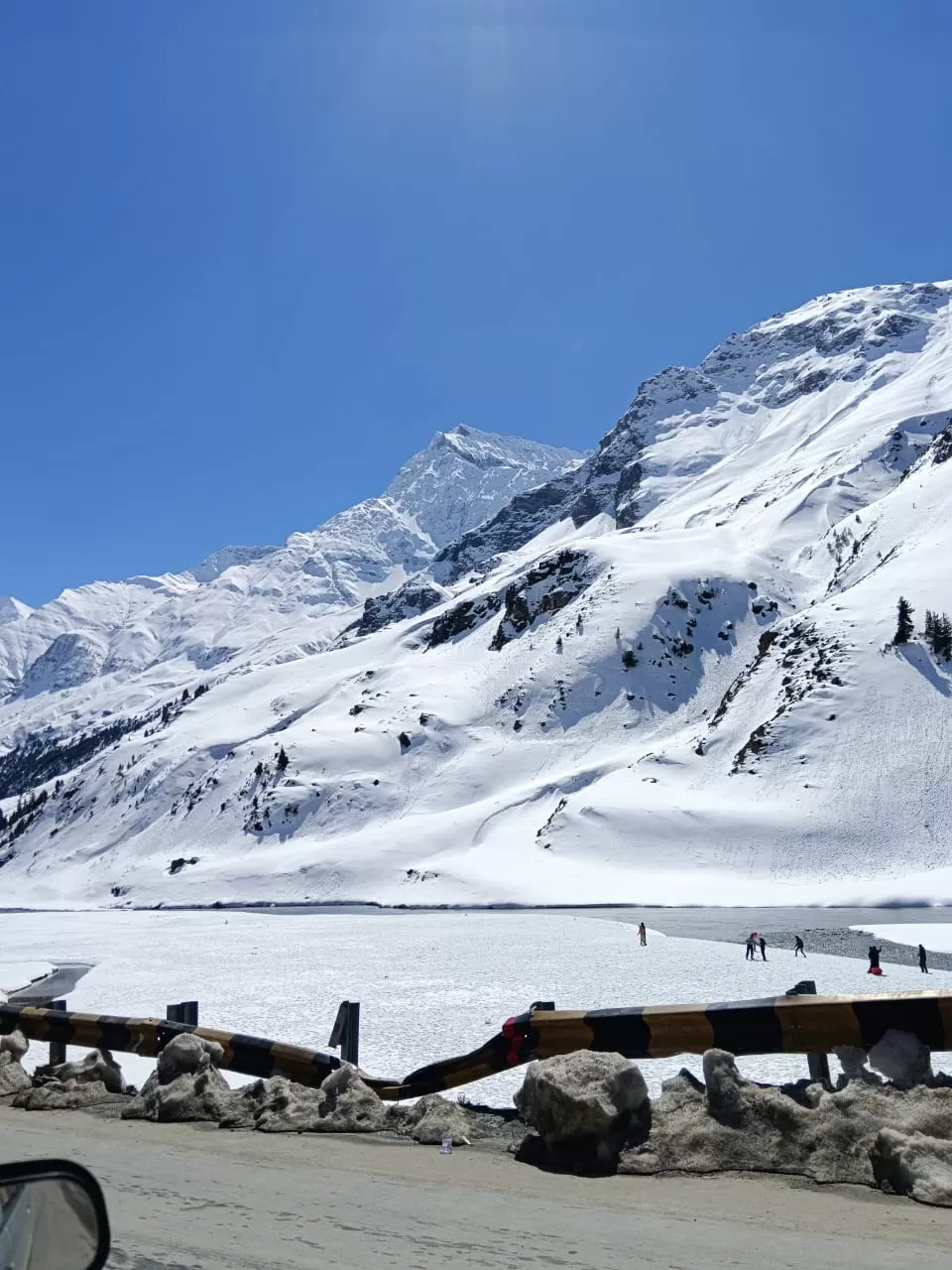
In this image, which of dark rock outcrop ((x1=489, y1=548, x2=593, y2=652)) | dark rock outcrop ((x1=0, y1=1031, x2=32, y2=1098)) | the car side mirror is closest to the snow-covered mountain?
dark rock outcrop ((x1=489, y1=548, x2=593, y2=652))

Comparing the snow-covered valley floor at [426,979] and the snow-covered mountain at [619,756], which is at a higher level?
the snow-covered mountain at [619,756]

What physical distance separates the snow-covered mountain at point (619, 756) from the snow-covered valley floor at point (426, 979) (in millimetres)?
36729

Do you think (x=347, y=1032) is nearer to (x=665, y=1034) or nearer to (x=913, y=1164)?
(x=665, y=1034)

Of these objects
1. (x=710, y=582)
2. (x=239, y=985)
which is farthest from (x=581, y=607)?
(x=239, y=985)

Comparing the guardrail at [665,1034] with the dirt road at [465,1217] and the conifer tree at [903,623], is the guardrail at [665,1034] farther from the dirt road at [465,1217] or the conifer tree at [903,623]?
the conifer tree at [903,623]

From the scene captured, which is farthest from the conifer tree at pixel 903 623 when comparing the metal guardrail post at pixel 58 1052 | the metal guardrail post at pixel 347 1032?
the metal guardrail post at pixel 58 1052

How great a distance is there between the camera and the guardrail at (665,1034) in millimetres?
7977

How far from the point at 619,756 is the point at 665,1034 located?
120536mm

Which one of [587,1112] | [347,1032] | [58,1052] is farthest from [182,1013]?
[587,1112]

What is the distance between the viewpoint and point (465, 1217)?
6.73 meters

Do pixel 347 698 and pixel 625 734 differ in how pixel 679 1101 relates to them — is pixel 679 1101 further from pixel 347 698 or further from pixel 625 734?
pixel 347 698

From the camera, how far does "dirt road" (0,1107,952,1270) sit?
579 cm

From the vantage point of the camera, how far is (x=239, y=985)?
2872 centimetres

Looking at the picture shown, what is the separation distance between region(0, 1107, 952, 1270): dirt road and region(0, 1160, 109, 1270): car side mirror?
2672 millimetres
